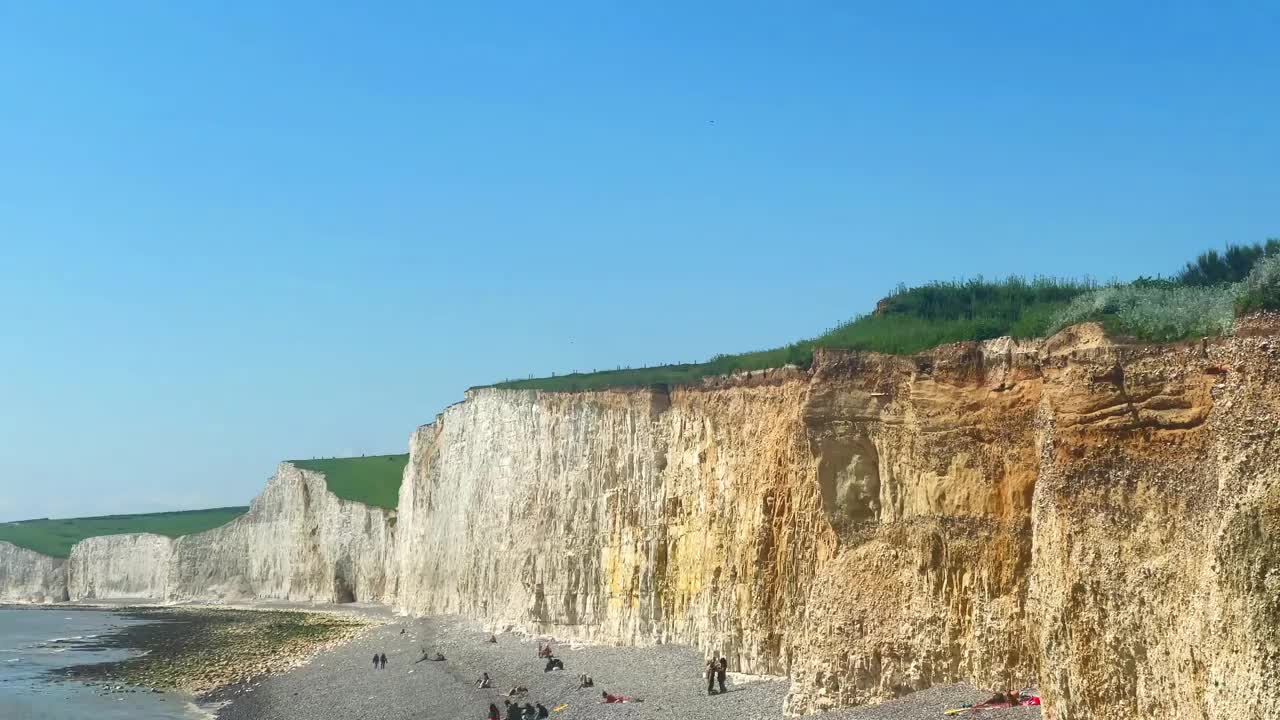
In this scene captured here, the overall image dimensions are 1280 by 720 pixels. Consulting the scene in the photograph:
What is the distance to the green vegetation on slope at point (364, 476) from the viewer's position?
7288 centimetres

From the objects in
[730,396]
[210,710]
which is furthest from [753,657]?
[210,710]

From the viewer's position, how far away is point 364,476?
7881cm

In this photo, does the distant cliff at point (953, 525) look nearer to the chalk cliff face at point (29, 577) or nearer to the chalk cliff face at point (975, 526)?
the chalk cliff face at point (975, 526)

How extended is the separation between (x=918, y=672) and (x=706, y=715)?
6252 mm

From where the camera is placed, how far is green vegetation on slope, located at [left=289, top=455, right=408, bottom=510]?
72.9m

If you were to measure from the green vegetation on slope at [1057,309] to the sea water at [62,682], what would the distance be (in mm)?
20320

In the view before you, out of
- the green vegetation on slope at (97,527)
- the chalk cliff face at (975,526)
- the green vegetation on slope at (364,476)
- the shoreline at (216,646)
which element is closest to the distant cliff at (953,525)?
the chalk cliff face at (975,526)

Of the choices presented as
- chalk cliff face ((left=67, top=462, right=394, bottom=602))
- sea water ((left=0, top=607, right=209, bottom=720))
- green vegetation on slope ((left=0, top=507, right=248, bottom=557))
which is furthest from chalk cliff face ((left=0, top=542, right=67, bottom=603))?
sea water ((left=0, top=607, right=209, bottom=720))

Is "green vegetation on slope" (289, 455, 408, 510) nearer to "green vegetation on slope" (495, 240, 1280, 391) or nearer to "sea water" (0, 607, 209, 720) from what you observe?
"sea water" (0, 607, 209, 720)

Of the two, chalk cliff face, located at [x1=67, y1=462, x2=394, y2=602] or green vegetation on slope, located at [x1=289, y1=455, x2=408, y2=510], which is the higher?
green vegetation on slope, located at [x1=289, y1=455, x2=408, y2=510]

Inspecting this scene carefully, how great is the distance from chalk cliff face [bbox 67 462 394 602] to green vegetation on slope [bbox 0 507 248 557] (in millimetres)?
4271

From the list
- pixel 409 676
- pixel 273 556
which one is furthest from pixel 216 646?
pixel 273 556

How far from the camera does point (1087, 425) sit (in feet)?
43.9

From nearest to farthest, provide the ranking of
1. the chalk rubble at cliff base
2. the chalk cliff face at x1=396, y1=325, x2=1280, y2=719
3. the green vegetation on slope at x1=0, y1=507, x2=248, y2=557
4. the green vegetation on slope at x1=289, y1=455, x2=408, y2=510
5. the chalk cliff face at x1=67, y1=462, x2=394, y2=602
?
the chalk cliff face at x1=396, y1=325, x2=1280, y2=719 < the chalk rubble at cliff base < the chalk cliff face at x1=67, y1=462, x2=394, y2=602 < the green vegetation on slope at x1=289, y1=455, x2=408, y2=510 < the green vegetation on slope at x1=0, y1=507, x2=248, y2=557
